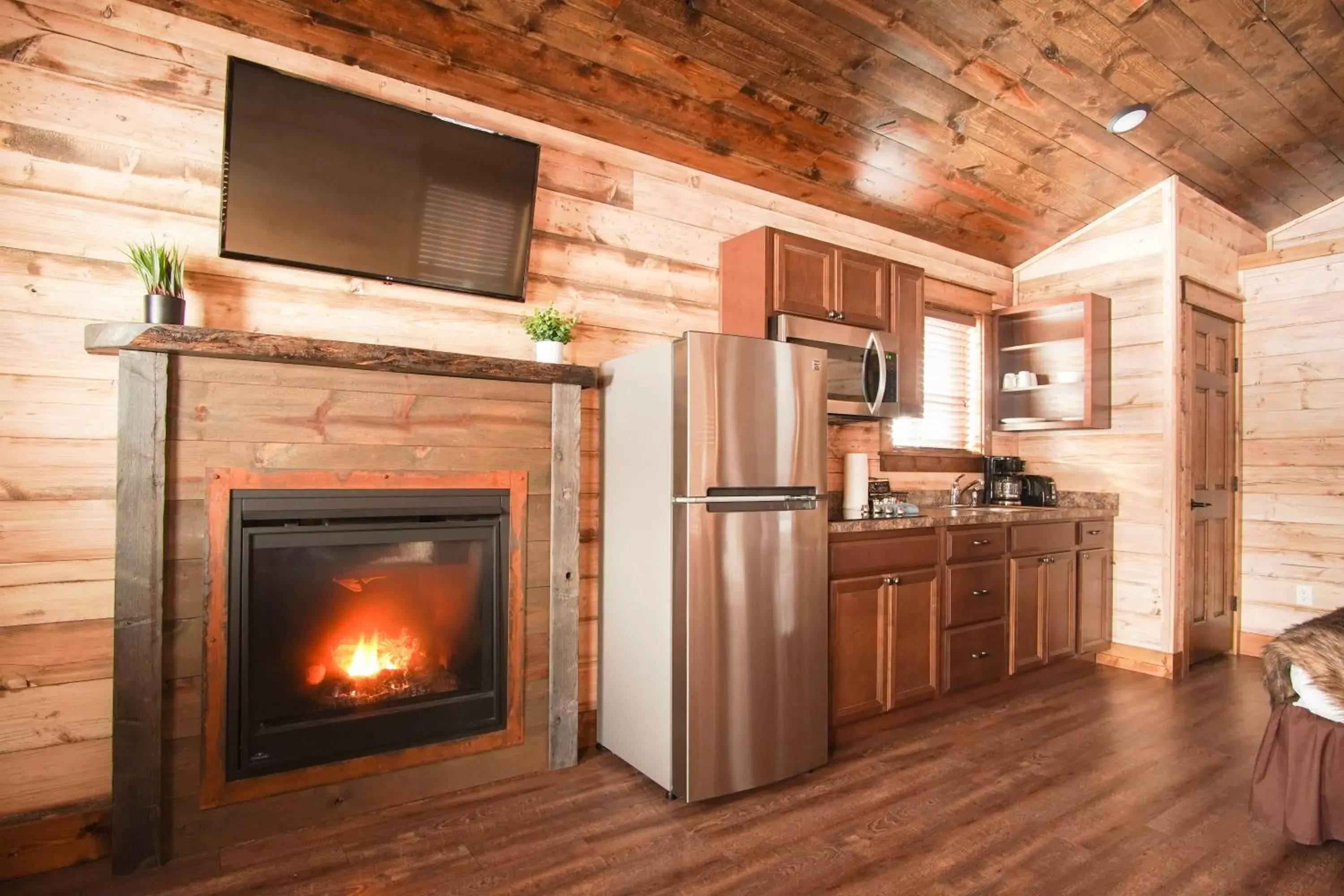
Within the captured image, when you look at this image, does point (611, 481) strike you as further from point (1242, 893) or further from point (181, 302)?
point (1242, 893)

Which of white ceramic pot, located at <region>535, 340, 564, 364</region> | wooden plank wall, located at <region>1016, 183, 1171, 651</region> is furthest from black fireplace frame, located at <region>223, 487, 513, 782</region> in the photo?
wooden plank wall, located at <region>1016, 183, 1171, 651</region>

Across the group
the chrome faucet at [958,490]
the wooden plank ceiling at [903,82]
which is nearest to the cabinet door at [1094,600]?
the chrome faucet at [958,490]

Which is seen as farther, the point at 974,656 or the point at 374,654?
the point at 974,656

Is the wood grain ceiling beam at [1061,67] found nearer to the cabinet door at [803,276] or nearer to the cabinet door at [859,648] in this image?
the cabinet door at [803,276]

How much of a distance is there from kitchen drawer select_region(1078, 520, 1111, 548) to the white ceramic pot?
10.8 ft

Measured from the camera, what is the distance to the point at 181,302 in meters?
2.23

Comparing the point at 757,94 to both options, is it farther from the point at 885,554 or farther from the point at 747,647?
the point at 747,647

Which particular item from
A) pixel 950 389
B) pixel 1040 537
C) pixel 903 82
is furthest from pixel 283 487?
pixel 950 389

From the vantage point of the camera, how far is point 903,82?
3.23 metres

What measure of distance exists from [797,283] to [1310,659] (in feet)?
7.59

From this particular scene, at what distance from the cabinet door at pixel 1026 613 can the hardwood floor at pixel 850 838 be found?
80 cm

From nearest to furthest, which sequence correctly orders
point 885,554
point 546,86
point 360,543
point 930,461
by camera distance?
point 360,543
point 546,86
point 885,554
point 930,461

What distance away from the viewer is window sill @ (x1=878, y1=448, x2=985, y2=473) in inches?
173

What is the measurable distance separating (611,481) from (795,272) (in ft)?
4.35
